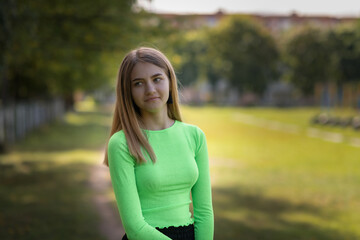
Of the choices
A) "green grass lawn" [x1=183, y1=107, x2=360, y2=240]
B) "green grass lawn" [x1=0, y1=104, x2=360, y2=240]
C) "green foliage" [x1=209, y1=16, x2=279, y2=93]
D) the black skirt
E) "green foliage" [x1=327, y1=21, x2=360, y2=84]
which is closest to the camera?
the black skirt

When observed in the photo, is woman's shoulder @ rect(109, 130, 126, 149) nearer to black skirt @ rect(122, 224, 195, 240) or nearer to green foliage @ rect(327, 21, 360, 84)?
black skirt @ rect(122, 224, 195, 240)

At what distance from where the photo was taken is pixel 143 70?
2.39 m

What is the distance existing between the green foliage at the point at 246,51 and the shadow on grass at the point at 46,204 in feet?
124

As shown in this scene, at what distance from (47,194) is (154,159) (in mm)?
8252

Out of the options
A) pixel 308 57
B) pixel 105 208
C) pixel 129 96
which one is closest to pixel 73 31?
pixel 105 208

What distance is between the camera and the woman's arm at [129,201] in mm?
2250

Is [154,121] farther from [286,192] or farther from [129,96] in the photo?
[286,192]

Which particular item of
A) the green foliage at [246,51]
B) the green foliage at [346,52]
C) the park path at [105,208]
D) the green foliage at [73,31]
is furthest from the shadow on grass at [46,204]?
the green foliage at [246,51]

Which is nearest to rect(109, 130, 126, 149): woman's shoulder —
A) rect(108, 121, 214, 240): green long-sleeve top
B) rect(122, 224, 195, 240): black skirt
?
rect(108, 121, 214, 240): green long-sleeve top

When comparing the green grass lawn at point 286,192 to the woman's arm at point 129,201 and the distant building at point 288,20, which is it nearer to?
the woman's arm at point 129,201

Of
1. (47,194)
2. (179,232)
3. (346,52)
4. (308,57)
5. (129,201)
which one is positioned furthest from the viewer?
(308,57)

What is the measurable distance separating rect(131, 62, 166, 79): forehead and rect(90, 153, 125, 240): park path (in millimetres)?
4812

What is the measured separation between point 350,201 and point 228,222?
3.07 meters

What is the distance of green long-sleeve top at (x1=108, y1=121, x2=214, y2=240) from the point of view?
2.26 metres
